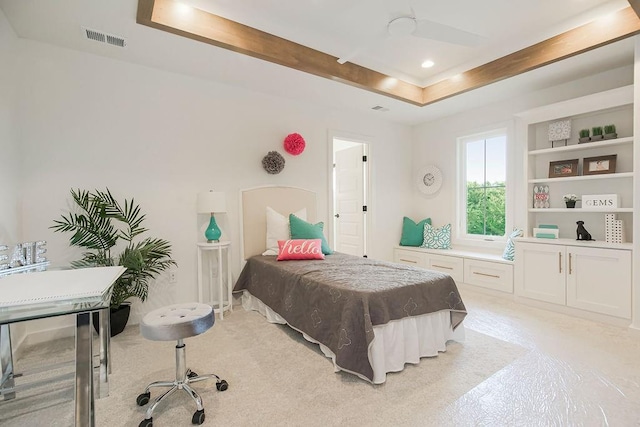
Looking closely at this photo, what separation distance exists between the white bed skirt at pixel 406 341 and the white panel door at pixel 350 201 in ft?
8.36

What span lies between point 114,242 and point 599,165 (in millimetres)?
→ 4870

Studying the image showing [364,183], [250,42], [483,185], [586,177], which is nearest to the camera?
[250,42]

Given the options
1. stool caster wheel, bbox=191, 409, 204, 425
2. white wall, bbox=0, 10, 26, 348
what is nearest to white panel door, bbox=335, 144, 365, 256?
stool caster wheel, bbox=191, 409, 204, 425

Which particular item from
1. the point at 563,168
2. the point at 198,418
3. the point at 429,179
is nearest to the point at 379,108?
the point at 429,179

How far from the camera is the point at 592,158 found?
3324mm

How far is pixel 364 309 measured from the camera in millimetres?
2018

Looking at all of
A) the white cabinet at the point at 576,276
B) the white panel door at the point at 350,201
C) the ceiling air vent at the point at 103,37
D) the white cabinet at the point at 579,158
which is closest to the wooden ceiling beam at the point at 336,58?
the ceiling air vent at the point at 103,37

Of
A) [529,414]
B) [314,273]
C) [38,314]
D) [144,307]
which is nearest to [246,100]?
[314,273]

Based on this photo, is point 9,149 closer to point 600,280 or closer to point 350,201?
point 350,201

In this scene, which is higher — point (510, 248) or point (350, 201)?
point (350, 201)

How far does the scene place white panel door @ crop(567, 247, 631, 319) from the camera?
9.33ft

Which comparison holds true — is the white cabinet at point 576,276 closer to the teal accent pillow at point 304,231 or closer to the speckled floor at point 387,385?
the speckled floor at point 387,385

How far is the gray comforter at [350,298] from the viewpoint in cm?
203

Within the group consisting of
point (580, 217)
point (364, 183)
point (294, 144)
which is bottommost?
point (580, 217)
